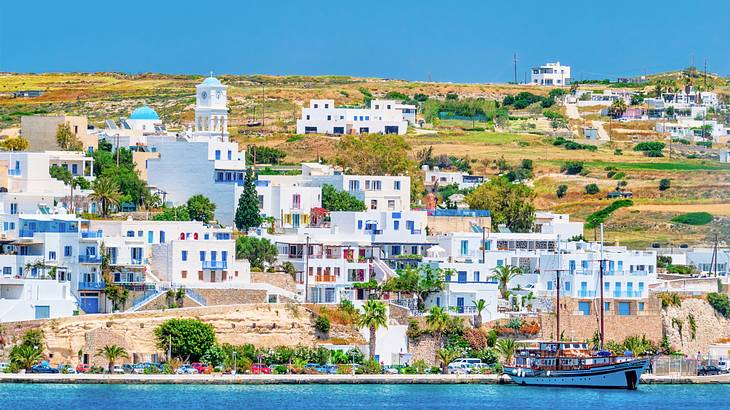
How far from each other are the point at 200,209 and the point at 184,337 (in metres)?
18.3

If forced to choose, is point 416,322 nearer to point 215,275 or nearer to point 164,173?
point 215,275

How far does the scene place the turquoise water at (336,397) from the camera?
7000cm

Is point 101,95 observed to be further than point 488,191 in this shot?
Yes

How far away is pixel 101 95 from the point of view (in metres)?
163

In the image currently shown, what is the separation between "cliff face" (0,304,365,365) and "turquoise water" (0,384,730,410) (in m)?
2.83

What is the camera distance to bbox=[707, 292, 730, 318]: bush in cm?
9082

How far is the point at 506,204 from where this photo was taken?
104 metres

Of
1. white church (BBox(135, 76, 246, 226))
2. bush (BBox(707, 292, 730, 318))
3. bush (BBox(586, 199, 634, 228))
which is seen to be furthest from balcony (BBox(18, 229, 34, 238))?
bush (BBox(586, 199, 634, 228))

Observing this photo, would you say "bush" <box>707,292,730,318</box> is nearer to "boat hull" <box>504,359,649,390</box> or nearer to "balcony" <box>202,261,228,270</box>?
"boat hull" <box>504,359,649,390</box>

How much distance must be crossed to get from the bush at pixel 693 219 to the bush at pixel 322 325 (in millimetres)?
44093

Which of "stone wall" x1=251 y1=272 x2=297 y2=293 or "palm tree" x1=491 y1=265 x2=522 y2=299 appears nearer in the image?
"stone wall" x1=251 y1=272 x2=297 y2=293

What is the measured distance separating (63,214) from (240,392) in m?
14.4

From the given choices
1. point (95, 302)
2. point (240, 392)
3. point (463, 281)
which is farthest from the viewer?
point (463, 281)

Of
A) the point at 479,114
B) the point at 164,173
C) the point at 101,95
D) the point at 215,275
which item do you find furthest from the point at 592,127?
the point at 215,275
